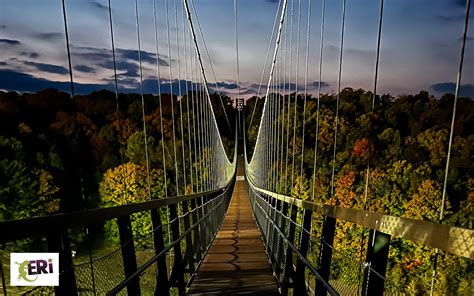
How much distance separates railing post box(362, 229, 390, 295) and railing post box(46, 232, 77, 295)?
34.4 inches

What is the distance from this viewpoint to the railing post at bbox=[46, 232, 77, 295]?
1.14 metres

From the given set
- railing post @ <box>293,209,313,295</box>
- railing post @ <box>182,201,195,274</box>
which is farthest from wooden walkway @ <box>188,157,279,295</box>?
railing post @ <box>293,209,313,295</box>

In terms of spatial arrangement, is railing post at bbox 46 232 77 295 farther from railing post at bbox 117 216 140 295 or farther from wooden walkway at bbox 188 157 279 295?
wooden walkway at bbox 188 157 279 295

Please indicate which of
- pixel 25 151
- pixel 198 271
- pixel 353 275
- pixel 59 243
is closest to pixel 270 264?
pixel 198 271

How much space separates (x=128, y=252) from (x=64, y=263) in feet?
1.90

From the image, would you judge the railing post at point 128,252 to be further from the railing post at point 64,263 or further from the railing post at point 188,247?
the railing post at point 188,247

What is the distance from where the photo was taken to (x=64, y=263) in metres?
1.17

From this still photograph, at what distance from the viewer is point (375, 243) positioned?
128 centimetres

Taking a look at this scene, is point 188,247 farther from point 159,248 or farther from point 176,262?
point 159,248

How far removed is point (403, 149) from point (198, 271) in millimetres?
28679

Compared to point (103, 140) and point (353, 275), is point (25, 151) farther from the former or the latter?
point (353, 275)

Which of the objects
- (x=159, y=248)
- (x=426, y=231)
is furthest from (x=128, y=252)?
(x=426, y=231)

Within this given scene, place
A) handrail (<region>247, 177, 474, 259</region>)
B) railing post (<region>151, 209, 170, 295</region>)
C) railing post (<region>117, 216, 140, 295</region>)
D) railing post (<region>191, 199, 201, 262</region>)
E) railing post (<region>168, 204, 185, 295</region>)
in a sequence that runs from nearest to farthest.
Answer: handrail (<region>247, 177, 474, 259</region>) < railing post (<region>117, 216, 140, 295</region>) < railing post (<region>151, 209, 170, 295</region>) < railing post (<region>168, 204, 185, 295</region>) < railing post (<region>191, 199, 201, 262</region>)

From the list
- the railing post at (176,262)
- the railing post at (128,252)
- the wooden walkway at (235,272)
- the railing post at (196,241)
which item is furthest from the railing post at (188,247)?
the railing post at (128,252)
